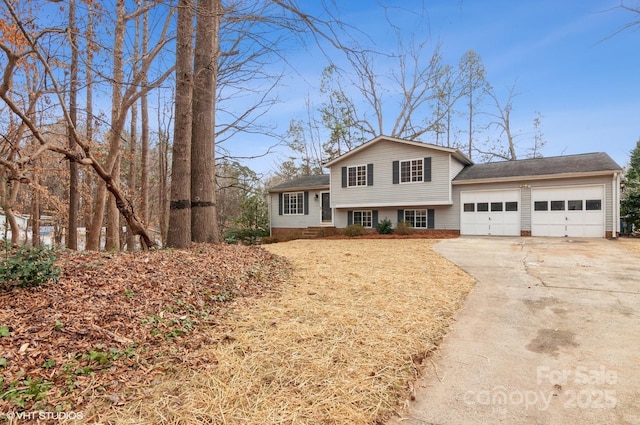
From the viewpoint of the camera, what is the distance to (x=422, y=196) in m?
15.5

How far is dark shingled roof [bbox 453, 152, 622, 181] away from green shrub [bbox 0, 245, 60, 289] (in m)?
15.3

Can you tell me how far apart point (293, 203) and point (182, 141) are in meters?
14.0

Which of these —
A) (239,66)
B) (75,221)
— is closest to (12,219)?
(75,221)

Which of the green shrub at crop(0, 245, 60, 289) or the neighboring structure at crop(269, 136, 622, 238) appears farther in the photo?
the neighboring structure at crop(269, 136, 622, 238)

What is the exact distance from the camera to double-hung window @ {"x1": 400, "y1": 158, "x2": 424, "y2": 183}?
51.3 feet

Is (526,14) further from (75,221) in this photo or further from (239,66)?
(75,221)

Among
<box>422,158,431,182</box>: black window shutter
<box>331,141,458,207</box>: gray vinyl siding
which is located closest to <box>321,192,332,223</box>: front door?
<box>331,141,458,207</box>: gray vinyl siding

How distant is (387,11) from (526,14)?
1.80 meters

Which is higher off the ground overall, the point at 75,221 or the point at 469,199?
the point at 469,199

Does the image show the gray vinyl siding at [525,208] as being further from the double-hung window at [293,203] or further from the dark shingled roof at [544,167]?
the double-hung window at [293,203]

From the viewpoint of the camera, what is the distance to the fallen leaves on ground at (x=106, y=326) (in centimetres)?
196

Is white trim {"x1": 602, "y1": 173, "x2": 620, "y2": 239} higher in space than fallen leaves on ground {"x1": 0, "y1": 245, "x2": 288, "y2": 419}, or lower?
higher

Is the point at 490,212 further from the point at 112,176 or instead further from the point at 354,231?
the point at 112,176

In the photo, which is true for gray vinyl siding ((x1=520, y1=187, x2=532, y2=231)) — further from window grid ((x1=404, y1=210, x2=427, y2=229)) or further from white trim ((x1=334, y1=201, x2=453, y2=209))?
window grid ((x1=404, y1=210, x2=427, y2=229))
